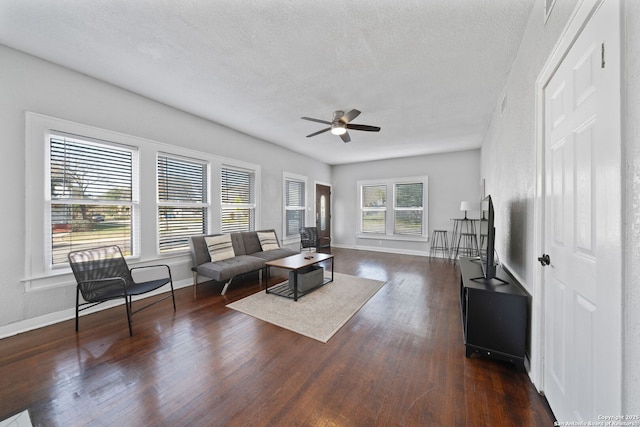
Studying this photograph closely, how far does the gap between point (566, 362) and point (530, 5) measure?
248 centimetres

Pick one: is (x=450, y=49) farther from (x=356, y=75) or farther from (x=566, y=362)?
(x=566, y=362)

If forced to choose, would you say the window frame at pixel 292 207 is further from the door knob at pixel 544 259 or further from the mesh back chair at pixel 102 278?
the door knob at pixel 544 259

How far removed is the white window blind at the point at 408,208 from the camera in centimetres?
660

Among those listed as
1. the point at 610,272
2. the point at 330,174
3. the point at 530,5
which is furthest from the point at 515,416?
the point at 330,174

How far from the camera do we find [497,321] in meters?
1.86

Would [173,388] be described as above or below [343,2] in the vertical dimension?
below

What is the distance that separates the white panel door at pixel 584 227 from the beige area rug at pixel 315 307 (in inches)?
67.3

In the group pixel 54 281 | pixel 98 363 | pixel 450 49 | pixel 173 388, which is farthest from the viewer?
pixel 54 281

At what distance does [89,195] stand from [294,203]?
4.16m

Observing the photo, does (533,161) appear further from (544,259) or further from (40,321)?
(40,321)

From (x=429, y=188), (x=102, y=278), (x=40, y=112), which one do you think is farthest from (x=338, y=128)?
(x=429, y=188)

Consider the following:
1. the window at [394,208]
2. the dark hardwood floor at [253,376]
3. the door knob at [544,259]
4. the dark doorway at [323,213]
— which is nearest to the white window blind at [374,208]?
the window at [394,208]

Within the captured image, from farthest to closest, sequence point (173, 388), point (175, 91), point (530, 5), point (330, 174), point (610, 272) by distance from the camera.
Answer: point (330, 174), point (175, 91), point (530, 5), point (173, 388), point (610, 272)

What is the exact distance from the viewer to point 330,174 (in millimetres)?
7887
